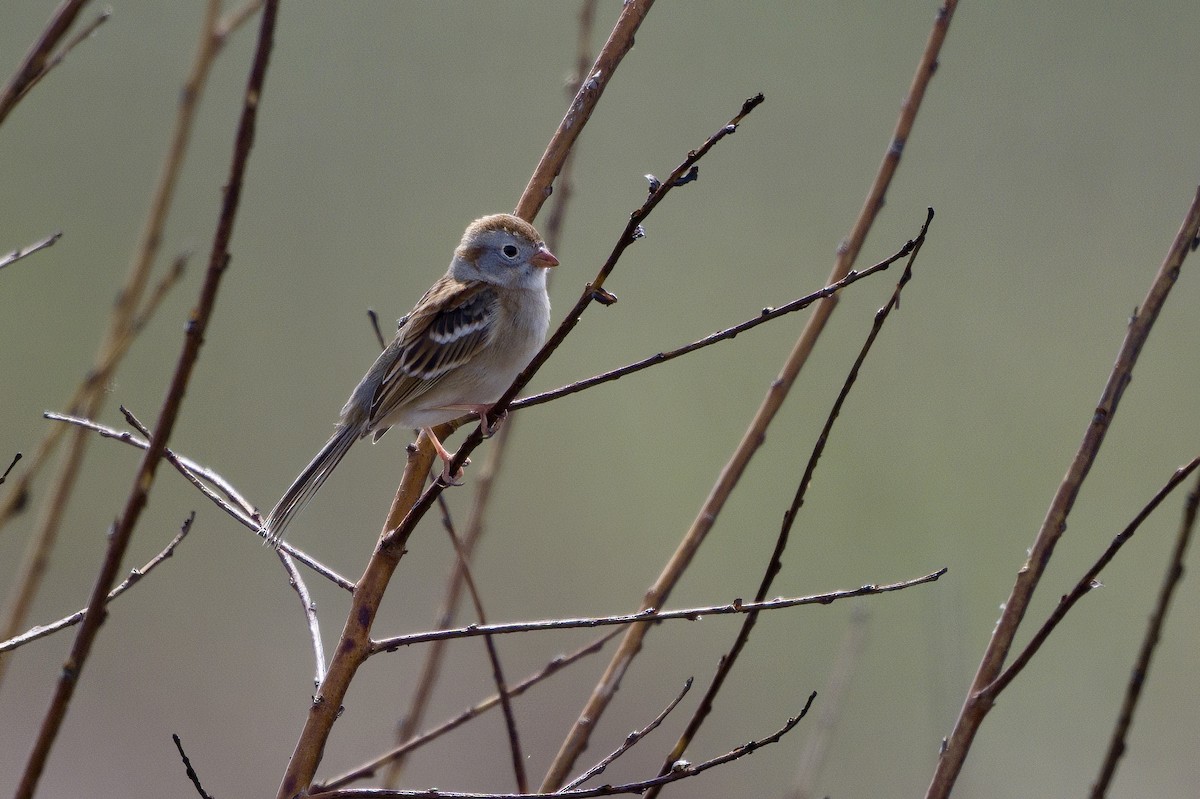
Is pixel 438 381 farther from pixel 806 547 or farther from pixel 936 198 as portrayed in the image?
pixel 936 198

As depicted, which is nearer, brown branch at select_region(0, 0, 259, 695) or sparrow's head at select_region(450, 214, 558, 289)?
brown branch at select_region(0, 0, 259, 695)

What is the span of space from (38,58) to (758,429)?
1.31 metres

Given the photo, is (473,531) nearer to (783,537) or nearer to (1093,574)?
(783,537)

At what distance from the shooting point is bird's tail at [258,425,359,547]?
2.76 meters

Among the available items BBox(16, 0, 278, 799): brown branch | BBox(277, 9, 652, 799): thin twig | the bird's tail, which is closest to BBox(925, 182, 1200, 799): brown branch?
BBox(277, 9, 652, 799): thin twig

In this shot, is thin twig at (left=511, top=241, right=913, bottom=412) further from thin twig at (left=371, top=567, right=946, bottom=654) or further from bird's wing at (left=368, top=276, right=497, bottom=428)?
bird's wing at (left=368, top=276, right=497, bottom=428)

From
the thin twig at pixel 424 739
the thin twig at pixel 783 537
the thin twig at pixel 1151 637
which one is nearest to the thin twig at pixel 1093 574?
the thin twig at pixel 1151 637

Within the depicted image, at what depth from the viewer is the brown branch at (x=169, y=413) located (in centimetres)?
104

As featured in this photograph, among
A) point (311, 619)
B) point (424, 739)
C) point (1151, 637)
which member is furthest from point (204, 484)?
point (1151, 637)

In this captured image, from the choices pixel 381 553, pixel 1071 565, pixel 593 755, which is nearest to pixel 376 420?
pixel 381 553

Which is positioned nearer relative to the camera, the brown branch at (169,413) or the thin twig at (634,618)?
the brown branch at (169,413)

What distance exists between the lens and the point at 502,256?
143 inches

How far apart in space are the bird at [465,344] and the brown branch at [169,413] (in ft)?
6.54

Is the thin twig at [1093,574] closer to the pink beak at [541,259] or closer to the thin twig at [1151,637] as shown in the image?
the thin twig at [1151,637]
